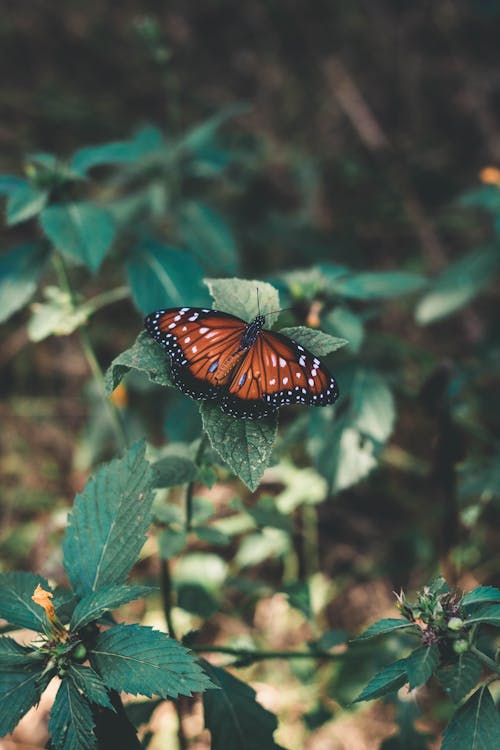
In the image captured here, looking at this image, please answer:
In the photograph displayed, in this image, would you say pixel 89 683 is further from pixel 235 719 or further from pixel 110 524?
pixel 235 719

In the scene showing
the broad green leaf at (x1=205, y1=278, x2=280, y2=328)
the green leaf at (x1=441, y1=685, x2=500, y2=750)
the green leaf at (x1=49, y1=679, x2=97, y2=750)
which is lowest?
the green leaf at (x1=441, y1=685, x2=500, y2=750)

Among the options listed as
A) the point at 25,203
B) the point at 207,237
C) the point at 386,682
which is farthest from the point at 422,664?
the point at 207,237

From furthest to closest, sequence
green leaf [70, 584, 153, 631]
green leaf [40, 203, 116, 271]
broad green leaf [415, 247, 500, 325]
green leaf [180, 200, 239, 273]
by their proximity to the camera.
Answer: broad green leaf [415, 247, 500, 325] → green leaf [180, 200, 239, 273] → green leaf [40, 203, 116, 271] → green leaf [70, 584, 153, 631]

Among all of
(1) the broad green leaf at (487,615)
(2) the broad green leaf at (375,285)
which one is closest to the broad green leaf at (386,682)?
(1) the broad green leaf at (487,615)

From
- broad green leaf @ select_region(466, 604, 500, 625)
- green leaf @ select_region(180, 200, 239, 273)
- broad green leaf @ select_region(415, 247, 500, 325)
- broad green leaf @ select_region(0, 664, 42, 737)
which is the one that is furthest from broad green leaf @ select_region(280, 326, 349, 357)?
broad green leaf @ select_region(415, 247, 500, 325)

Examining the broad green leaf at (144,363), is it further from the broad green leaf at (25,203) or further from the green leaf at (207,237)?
the green leaf at (207,237)

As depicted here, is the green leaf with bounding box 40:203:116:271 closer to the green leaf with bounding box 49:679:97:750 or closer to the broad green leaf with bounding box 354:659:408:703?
the green leaf with bounding box 49:679:97:750
